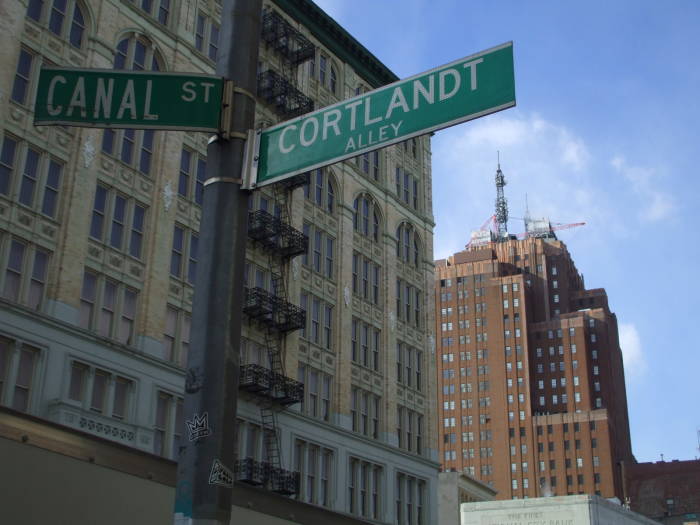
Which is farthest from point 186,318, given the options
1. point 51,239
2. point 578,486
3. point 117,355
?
point 578,486

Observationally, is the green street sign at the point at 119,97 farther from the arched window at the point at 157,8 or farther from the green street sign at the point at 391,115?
the arched window at the point at 157,8

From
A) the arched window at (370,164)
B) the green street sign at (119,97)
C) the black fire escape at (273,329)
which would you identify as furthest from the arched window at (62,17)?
the green street sign at (119,97)

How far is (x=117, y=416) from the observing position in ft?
104

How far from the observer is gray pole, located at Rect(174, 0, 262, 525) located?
555 centimetres

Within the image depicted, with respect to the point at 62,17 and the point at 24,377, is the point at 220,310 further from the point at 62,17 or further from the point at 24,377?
the point at 62,17

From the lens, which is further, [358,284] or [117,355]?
[358,284]

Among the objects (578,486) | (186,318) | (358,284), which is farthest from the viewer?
(578,486)

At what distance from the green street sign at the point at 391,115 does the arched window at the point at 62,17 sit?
93.7 ft

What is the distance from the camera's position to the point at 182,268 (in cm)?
3628

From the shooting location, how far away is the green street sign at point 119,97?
21.4ft

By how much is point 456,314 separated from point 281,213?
136m

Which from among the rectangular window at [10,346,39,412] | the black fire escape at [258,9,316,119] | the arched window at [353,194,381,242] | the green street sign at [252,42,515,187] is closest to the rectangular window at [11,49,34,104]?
the rectangular window at [10,346,39,412]

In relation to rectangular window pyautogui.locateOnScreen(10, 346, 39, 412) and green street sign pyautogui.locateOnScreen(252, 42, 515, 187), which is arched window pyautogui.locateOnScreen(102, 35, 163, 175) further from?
green street sign pyautogui.locateOnScreen(252, 42, 515, 187)

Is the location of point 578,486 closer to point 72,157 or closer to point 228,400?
point 72,157
